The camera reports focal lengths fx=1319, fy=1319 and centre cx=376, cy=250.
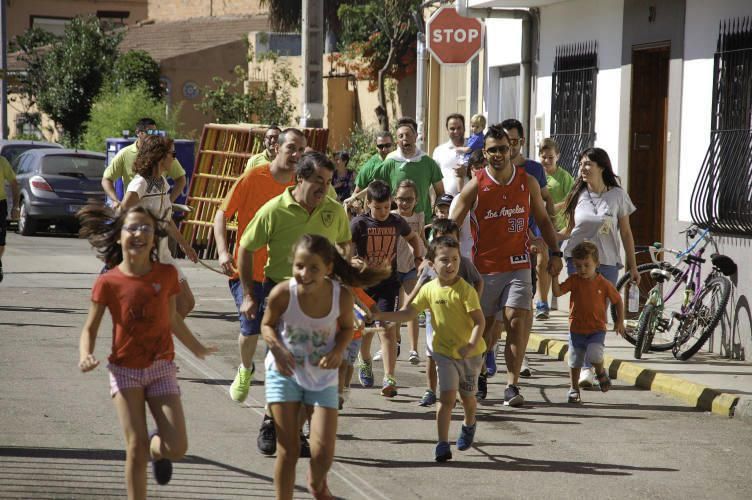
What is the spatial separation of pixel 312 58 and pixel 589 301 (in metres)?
9.70

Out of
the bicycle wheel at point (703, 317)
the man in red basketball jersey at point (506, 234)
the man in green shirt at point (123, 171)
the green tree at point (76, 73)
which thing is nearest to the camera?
the man in red basketball jersey at point (506, 234)

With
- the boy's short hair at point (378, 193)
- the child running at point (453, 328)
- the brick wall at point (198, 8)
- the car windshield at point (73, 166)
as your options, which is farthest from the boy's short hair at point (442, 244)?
the brick wall at point (198, 8)

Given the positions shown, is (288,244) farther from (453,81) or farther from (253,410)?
(453,81)

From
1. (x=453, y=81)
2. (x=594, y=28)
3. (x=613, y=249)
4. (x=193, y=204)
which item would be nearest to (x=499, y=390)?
(x=613, y=249)

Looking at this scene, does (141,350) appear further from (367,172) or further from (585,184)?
A: (367,172)

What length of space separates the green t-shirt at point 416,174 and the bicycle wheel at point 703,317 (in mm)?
2557

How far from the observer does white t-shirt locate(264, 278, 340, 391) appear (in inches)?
245

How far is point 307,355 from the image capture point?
6250mm

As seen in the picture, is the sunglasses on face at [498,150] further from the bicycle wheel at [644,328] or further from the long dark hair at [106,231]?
the long dark hair at [106,231]

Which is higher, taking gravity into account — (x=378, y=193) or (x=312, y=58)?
(x=312, y=58)

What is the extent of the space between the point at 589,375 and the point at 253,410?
8.73 feet

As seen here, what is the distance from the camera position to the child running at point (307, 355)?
6.11 m

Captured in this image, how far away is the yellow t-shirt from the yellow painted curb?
2.61 m

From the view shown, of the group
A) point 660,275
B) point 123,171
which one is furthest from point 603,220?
point 123,171
